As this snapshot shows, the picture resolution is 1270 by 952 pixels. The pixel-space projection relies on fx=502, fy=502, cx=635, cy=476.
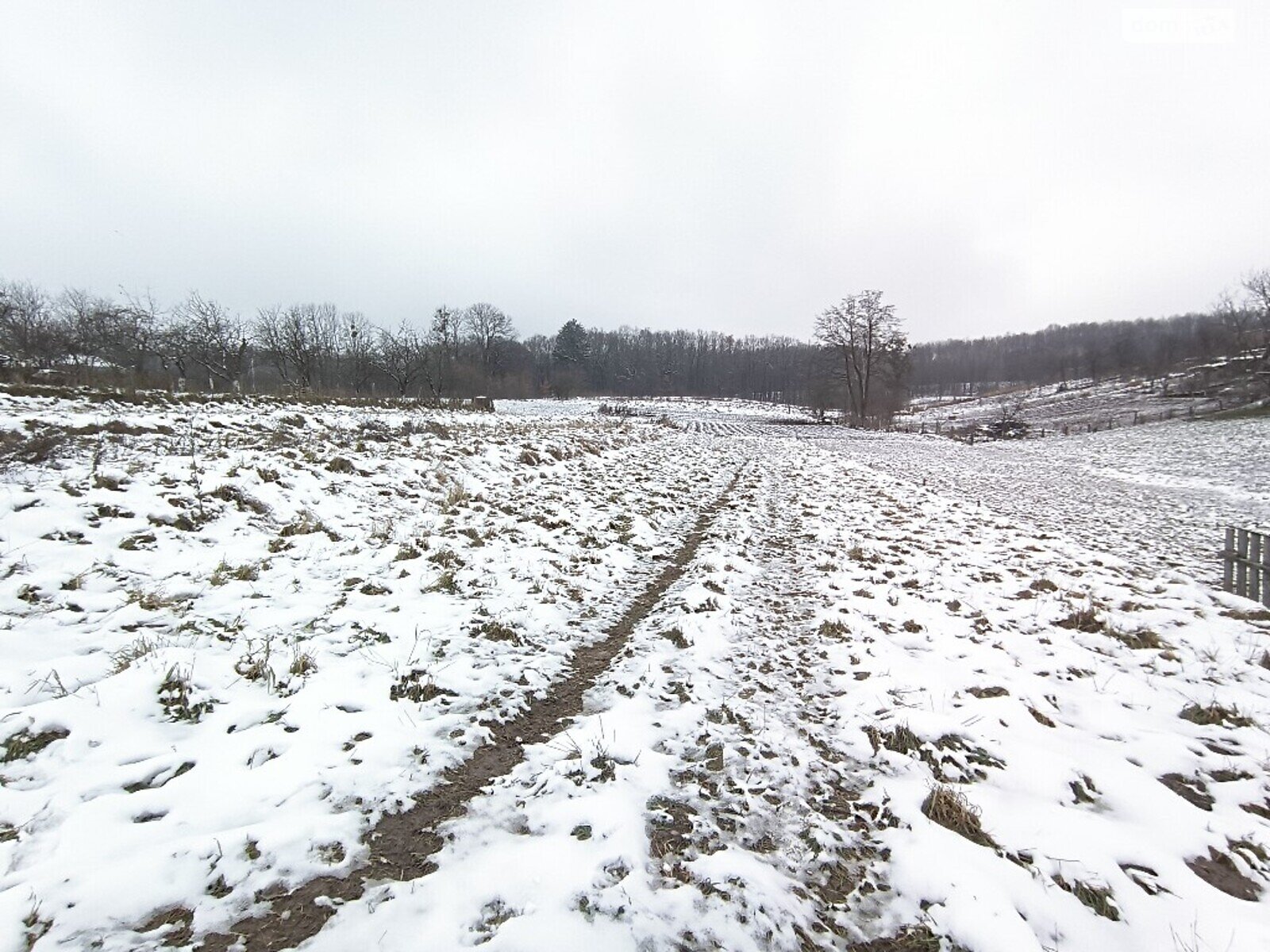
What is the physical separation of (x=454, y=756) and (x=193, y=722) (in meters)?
1.81

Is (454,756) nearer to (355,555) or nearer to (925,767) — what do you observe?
(925,767)

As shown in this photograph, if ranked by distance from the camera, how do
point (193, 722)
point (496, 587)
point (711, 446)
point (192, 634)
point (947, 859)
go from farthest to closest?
point (711, 446)
point (496, 587)
point (192, 634)
point (193, 722)
point (947, 859)

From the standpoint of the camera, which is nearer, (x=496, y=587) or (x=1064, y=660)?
(x=1064, y=660)

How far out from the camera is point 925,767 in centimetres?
348

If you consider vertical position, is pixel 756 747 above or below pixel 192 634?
below

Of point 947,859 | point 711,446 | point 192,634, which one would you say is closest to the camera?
point 947,859

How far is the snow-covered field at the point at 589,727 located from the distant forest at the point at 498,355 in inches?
583

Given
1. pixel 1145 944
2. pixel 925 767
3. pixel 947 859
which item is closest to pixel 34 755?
pixel 947 859

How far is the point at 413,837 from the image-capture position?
287 cm

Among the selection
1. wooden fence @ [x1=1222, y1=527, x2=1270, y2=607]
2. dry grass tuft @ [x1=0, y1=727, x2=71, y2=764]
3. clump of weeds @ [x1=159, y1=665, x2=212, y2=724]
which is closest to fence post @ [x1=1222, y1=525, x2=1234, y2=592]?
wooden fence @ [x1=1222, y1=527, x2=1270, y2=607]

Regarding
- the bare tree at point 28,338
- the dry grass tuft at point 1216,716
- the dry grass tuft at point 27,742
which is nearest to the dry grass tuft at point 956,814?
Answer: the dry grass tuft at point 1216,716

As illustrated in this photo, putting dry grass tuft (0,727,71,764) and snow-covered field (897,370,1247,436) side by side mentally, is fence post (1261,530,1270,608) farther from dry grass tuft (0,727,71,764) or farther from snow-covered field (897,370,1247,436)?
snow-covered field (897,370,1247,436)

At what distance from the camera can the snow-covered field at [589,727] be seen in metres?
2.42

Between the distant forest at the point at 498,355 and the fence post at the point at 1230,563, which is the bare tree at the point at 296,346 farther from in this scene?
the fence post at the point at 1230,563
